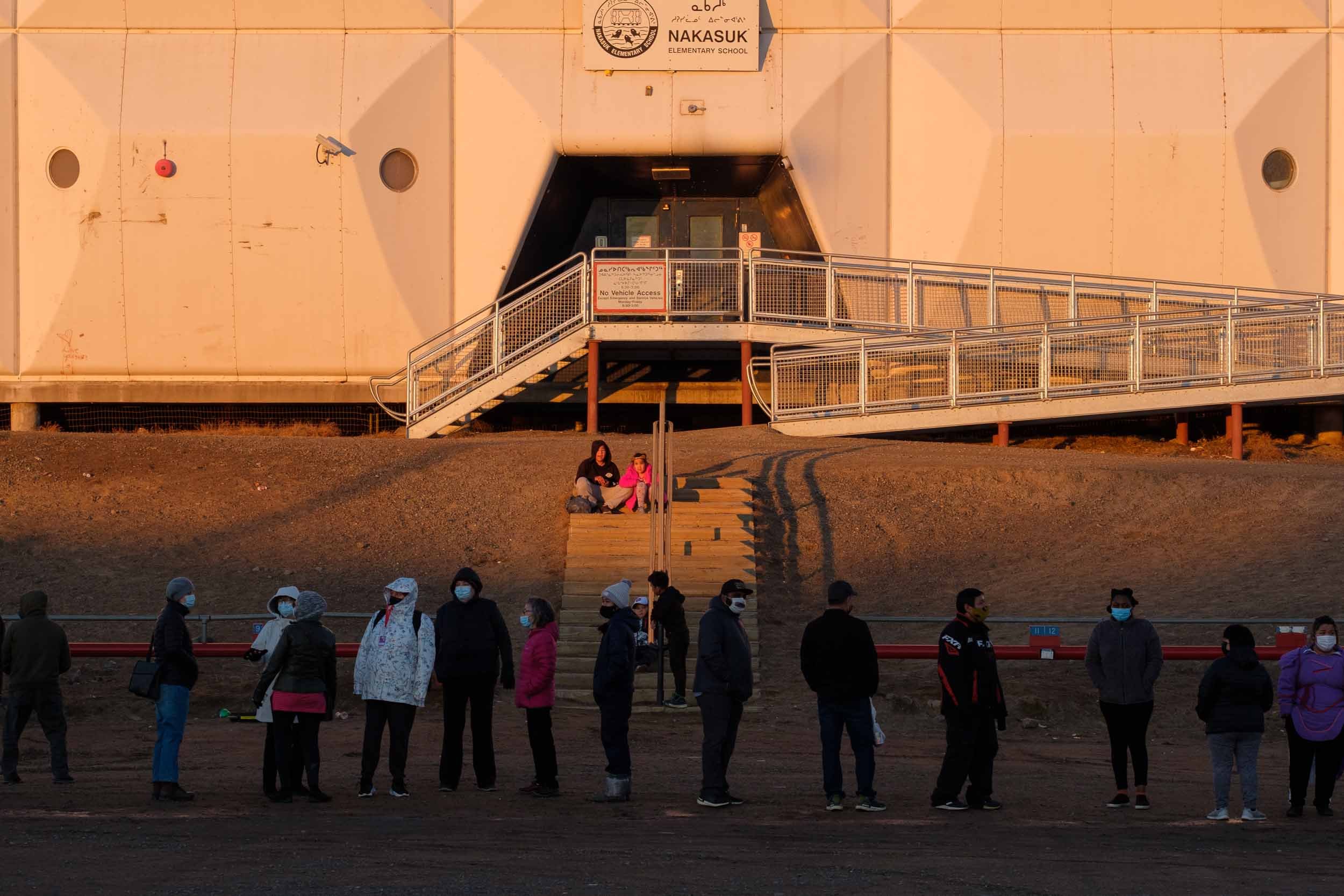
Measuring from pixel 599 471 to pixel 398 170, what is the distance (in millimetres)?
10857

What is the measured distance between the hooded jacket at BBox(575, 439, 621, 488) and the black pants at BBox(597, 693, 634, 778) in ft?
29.7

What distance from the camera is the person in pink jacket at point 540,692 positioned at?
1059cm

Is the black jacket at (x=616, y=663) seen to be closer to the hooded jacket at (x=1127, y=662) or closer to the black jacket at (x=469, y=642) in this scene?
the black jacket at (x=469, y=642)

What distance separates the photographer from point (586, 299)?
2569 centimetres

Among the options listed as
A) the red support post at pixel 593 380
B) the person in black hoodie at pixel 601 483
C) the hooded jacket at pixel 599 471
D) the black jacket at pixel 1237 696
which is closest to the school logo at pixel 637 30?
the red support post at pixel 593 380

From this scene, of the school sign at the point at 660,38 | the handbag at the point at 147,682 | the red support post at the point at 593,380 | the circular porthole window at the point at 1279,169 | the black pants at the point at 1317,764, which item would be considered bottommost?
the black pants at the point at 1317,764

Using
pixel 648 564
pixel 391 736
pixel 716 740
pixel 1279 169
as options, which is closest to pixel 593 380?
pixel 648 564

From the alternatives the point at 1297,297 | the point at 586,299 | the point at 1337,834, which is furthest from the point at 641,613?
the point at 1297,297

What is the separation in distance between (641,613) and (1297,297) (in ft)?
62.3

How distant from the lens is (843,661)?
10133mm

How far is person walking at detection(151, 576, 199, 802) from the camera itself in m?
10.5

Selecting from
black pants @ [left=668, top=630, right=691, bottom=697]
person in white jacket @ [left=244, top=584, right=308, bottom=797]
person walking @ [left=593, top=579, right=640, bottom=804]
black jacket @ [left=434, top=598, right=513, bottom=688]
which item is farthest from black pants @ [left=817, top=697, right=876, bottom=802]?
black pants @ [left=668, top=630, right=691, bottom=697]

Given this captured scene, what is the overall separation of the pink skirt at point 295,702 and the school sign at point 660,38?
19.5 meters

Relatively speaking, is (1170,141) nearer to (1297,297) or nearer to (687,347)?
(1297,297)
